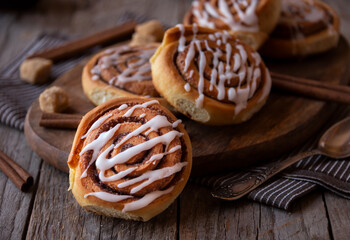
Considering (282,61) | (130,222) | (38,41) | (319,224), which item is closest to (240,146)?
(319,224)

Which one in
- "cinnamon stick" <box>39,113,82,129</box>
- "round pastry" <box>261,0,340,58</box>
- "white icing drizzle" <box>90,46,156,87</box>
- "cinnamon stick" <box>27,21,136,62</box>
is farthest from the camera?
"cinnamon stick" <box>27,21,136,62</box>

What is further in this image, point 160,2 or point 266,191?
point 160,2

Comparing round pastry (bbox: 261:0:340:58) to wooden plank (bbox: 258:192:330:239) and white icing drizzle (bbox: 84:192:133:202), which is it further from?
white icing drizzle (bbox: 84:192:133:202)

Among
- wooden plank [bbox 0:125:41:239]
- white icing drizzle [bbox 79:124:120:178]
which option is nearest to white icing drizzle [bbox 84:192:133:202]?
white icing drizzle [bbox 79:124:120:178]

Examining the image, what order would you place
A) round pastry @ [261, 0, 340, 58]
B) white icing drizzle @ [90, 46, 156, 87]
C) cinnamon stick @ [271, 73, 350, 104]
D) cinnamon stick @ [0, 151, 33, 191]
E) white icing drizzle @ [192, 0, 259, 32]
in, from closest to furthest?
cinnamon stick @ [0, 151, 33, 191] → white icing drizzle @ [90, 46, 156, 87] → cinnamon stick @ [271, 73, 350, 104] → white icing drizzle @ [192, 0, 259, 32] → round pastry @ [261, 0, 340, 58]

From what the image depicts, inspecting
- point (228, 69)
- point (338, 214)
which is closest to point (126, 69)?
point (228, 69)

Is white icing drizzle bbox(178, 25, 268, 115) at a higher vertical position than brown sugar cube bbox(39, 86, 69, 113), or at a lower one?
lower

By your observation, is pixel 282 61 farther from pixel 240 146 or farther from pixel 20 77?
pixel 20 77
